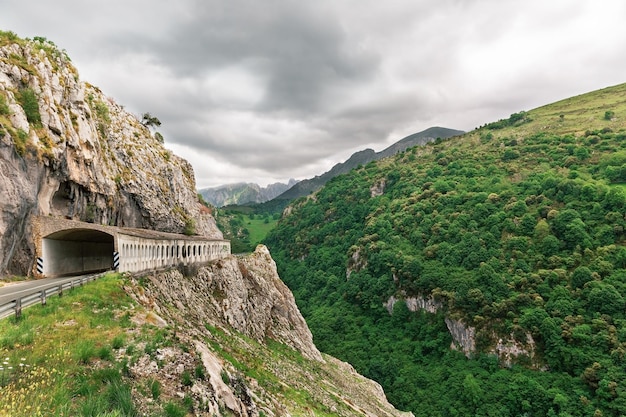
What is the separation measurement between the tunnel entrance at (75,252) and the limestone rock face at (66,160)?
2.34 metres

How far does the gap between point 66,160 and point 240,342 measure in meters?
27.8

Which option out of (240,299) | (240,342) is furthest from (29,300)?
(240,299)

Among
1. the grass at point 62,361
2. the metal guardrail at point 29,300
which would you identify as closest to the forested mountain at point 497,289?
the metal guardrail at point 29,300

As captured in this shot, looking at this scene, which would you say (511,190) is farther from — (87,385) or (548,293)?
(87,385)

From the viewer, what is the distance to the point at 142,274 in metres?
31.6

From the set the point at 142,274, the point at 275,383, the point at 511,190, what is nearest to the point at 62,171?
the point at 142,274

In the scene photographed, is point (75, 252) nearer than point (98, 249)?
Yes

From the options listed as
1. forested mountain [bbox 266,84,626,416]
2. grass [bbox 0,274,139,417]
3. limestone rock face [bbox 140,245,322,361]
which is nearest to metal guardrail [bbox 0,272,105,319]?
grass [bbox 0,274,139,417]

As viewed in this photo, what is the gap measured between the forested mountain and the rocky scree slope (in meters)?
45.1

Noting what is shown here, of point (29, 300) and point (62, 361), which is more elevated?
point (29, 300)

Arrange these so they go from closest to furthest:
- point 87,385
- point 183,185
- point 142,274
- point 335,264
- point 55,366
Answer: point 87,385, point 55,366, point 142,274, point 183,185, point 335,264

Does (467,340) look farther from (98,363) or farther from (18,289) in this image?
(98,363)

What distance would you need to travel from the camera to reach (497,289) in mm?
108062

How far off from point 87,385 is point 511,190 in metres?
157
